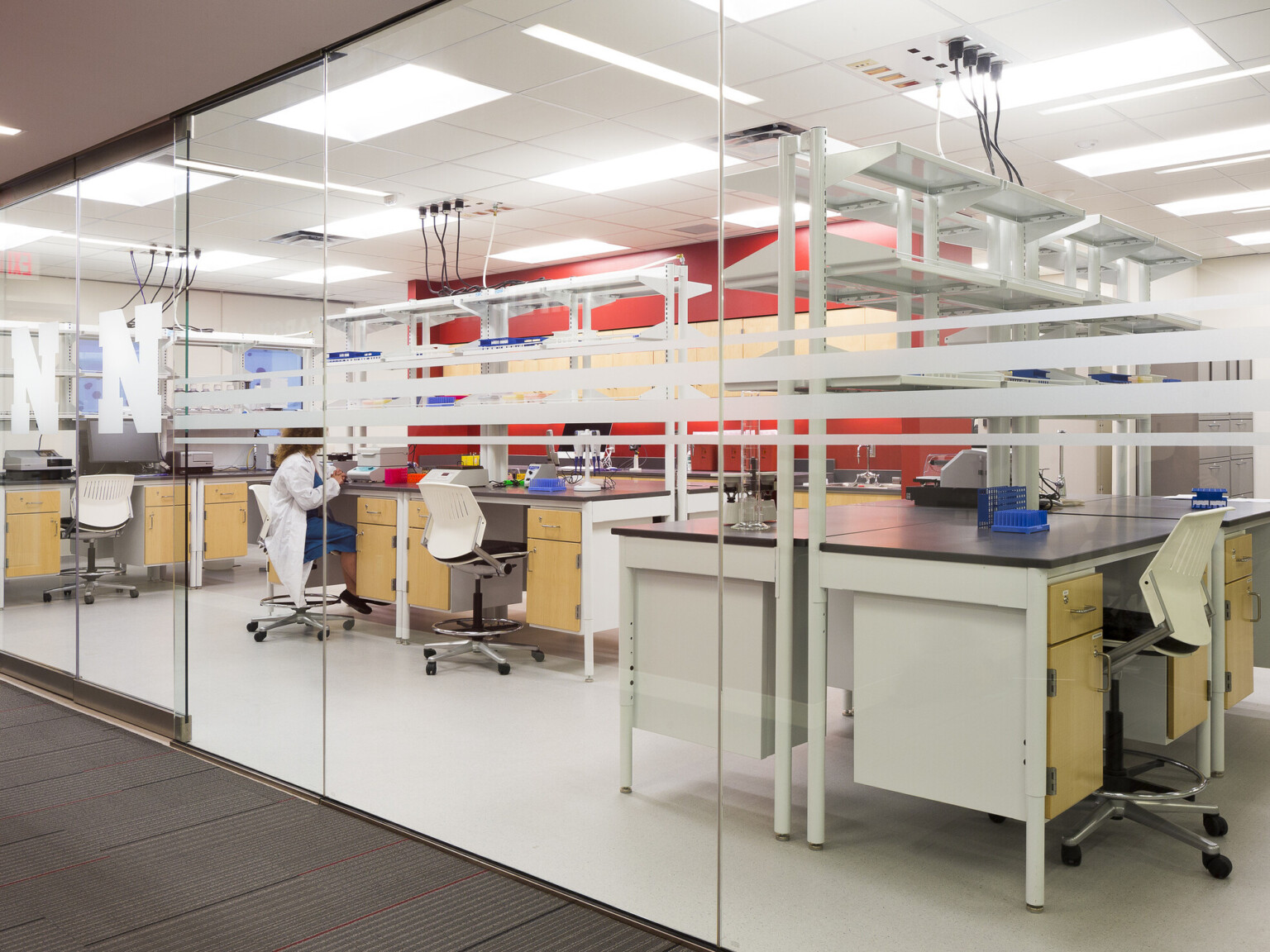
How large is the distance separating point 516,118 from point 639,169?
1755 millimetres

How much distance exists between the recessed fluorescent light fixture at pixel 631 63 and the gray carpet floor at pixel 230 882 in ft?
7.04

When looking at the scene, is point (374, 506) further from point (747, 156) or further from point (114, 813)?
point (747, 156)

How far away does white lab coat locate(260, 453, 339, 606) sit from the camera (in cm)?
370

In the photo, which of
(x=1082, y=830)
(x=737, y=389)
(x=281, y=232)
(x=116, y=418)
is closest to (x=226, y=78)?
(x=281, y=232)

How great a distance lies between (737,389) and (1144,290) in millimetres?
970

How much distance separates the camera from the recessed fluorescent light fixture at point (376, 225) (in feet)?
10.5

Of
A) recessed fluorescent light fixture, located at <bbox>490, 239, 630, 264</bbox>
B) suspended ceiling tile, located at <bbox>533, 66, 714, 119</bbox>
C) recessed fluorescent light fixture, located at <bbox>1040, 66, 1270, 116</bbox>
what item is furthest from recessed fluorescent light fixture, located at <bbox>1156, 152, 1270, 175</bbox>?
recessed fluorescent light fixture, located at <bbox>490, 239, 630, 264</bbox>

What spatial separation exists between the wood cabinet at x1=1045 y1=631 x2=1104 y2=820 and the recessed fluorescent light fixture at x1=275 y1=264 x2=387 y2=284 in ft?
8.02

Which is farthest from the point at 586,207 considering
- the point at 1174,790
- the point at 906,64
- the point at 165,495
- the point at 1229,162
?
the point at 165,495

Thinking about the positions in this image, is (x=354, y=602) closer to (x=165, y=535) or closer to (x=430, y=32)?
(x=165, y=535)

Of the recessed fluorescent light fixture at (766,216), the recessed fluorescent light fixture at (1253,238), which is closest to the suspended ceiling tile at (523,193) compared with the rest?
the recessed fluorescent light fixture at (766,216)

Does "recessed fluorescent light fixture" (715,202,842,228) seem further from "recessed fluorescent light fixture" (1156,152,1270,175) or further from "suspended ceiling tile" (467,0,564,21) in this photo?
"suspended ceiling tile" (467,0,564,21)

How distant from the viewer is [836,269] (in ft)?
7.16

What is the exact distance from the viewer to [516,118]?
14.0ft
